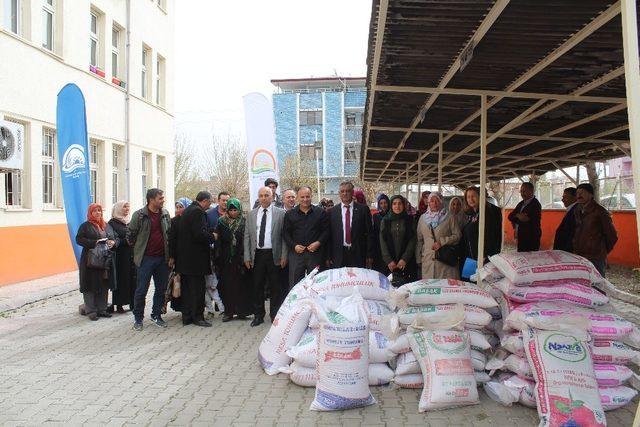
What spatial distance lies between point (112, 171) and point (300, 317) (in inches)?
492

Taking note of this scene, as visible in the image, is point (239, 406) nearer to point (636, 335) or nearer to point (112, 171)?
point (636, 335)

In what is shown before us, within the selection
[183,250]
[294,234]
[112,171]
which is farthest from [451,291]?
[112,171]

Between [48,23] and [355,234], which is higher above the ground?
[48,23]

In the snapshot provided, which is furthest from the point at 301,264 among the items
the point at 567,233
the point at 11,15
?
the point at 11,15

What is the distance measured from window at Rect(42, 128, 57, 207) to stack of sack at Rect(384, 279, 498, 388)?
34.1 ft

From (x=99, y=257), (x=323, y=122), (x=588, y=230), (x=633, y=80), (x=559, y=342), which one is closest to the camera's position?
(x=633, y=80)

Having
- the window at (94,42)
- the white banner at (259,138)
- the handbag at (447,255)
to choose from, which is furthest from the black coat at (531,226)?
the window at (94,42)

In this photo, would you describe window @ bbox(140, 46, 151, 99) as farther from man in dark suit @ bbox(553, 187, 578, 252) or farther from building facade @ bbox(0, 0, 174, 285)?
man in dark suit @ bbox(553, 187, 578, 252)

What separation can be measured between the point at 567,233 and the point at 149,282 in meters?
5.34

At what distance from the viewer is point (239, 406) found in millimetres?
4484

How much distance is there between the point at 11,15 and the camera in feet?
37.8

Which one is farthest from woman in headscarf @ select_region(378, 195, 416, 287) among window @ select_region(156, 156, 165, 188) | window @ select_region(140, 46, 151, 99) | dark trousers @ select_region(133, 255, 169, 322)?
window @ select_region(156, 156, 165, 188)

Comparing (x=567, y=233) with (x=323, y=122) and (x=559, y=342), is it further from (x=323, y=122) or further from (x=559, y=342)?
(x=323, y=122)

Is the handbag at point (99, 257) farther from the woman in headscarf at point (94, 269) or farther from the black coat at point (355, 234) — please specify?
the black coat at point (355, 234)
